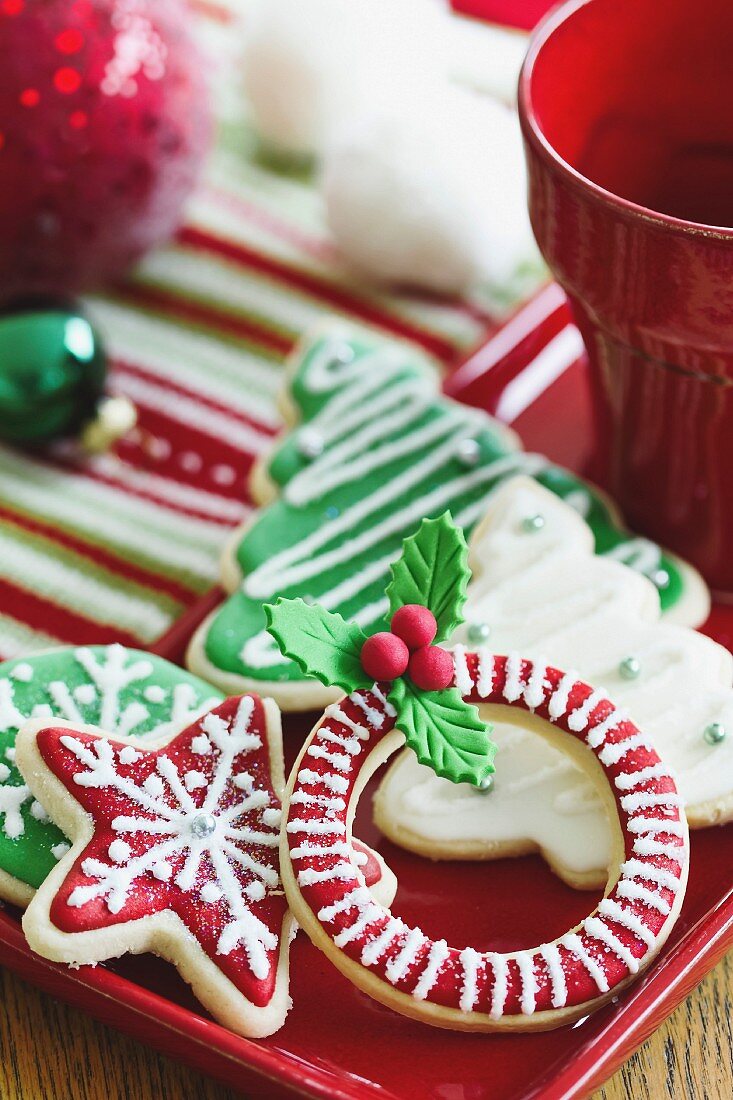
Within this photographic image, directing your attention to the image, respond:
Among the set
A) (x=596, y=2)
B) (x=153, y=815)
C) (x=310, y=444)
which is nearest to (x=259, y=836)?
(x=153, y=815)

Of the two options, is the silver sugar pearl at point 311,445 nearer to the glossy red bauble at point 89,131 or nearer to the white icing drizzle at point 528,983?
the glossy red bauble at point 89,131

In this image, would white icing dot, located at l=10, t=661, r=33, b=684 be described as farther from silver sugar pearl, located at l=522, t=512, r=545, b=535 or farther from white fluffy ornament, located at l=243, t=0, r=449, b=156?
white fluffy ornament, located at l=243, t=0, r=449, b=156

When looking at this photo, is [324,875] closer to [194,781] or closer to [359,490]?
[194,781]

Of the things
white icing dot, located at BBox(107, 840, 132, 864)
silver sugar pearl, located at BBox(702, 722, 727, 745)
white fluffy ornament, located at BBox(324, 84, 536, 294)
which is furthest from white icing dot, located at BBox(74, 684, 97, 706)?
white fluffy ornament, located at BBox(324, 84, 536, 294)

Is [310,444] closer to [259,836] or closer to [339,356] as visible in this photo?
[339,356]

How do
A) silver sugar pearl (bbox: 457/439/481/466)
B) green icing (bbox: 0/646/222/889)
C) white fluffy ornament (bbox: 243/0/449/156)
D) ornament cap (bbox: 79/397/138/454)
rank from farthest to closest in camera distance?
white fluffy ornament (bbox: 243/0/449/156) → ornament cap (bbox: 79/397/138/454) → silver sugar pearl (bbox: 457/439/481/466) → green icing (bbox: 0/646/222/889)

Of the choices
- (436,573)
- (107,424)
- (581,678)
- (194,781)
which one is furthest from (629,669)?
(107,424)
